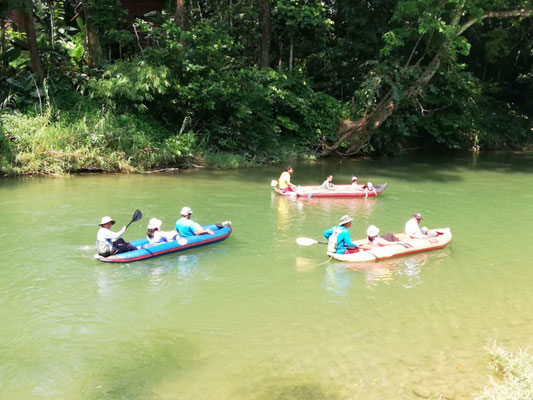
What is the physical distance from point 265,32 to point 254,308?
1817cm

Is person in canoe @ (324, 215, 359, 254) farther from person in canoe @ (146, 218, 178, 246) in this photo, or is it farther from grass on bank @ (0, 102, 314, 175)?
grass on bank @ (0, 102, 314, 175)

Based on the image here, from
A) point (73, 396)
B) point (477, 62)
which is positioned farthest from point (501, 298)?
point (477, 62)

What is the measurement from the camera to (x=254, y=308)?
25.3 feet

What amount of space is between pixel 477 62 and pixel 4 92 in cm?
2555

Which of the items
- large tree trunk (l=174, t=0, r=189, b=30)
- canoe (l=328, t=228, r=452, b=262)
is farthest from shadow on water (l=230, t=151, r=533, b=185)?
canoe (l=328, t=228, r=452, b=262)

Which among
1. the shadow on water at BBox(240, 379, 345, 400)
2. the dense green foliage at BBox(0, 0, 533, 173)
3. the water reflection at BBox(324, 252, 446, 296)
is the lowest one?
the shadow on water at BBox(240, 379, 345, 400)

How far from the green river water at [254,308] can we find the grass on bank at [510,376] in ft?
0.58

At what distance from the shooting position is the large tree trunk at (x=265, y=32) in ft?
75.6

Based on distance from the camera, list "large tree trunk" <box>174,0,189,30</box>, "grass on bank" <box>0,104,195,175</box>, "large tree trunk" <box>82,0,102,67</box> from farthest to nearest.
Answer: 1. "large tree trunk" <box>174,0,189,30</box>
2. "large tree trunk" <box>82,0,102,67</box>
3. "grass on bank" <box>0,104,195,175</box>

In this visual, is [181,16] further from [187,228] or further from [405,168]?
[187,228]

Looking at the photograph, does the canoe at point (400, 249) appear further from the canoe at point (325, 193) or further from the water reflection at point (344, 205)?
the canoe at point (325, 193)

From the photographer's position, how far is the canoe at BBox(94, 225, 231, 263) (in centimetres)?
926

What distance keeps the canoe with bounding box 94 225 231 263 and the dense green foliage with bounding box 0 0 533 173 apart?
8837 millimetres


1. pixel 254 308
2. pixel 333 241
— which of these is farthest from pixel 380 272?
pixel 254 308
